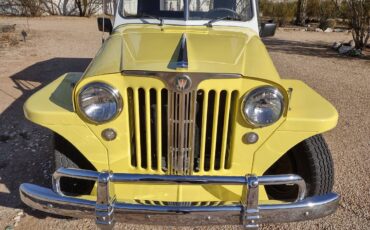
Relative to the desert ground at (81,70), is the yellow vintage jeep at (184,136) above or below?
above

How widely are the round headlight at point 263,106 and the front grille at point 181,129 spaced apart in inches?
3.5

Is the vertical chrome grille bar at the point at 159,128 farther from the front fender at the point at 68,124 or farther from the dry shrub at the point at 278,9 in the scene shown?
the dry shrub at the point at 278,9

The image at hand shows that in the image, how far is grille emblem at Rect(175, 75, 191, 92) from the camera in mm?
2107

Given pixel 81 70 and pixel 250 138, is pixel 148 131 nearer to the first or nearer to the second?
pixel 250 138

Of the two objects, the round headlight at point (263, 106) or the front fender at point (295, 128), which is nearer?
the round headlight at point (263, 106)

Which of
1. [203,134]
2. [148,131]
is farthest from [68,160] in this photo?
[203,134]

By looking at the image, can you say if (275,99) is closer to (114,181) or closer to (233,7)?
(114,181)

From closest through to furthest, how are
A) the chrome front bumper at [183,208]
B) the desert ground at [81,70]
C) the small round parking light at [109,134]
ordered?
the chrome front bumper at [183,208] < the small round parking light at [109,134] < the desert ground at [81,70]

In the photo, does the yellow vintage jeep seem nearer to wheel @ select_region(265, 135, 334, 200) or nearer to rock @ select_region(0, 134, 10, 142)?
wheel @ select_region(265, 135, 334, 200)

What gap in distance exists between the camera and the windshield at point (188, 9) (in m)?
3.32

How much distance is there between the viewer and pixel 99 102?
2.24 m

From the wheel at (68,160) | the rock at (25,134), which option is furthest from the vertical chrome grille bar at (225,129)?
the rock at (25,134)

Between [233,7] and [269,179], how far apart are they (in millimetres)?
1966

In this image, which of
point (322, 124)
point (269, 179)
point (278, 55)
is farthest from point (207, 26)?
point (278, 55)
